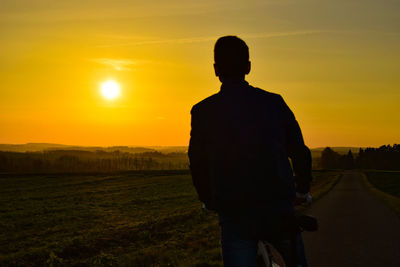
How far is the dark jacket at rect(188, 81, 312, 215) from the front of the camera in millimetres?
2504

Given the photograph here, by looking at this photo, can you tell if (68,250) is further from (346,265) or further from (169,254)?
(346,265)

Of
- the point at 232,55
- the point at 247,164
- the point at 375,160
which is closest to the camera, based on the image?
the point at 247,164

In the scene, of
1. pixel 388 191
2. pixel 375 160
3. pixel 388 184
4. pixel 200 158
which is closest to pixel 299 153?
pixel 200 158

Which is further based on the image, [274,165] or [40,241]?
[40,241]

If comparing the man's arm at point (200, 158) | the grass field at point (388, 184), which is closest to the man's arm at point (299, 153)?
the man's arm at point (200, 158)

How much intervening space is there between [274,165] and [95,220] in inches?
1053

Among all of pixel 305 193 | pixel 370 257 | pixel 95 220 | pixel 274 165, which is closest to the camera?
pixel 274 165

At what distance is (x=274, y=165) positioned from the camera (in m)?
2.51

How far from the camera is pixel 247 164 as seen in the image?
2508mm

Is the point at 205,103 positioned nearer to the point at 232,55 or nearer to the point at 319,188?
the point at 232,55

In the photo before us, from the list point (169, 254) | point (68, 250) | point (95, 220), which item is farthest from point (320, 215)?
point (95, 220)

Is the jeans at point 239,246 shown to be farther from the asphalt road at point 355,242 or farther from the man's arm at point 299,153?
the asphalt road at point 355,242

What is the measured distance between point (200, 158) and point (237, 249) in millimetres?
620

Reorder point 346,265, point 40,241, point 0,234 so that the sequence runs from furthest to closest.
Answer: point 0,234
point 40,241
point 346,265
